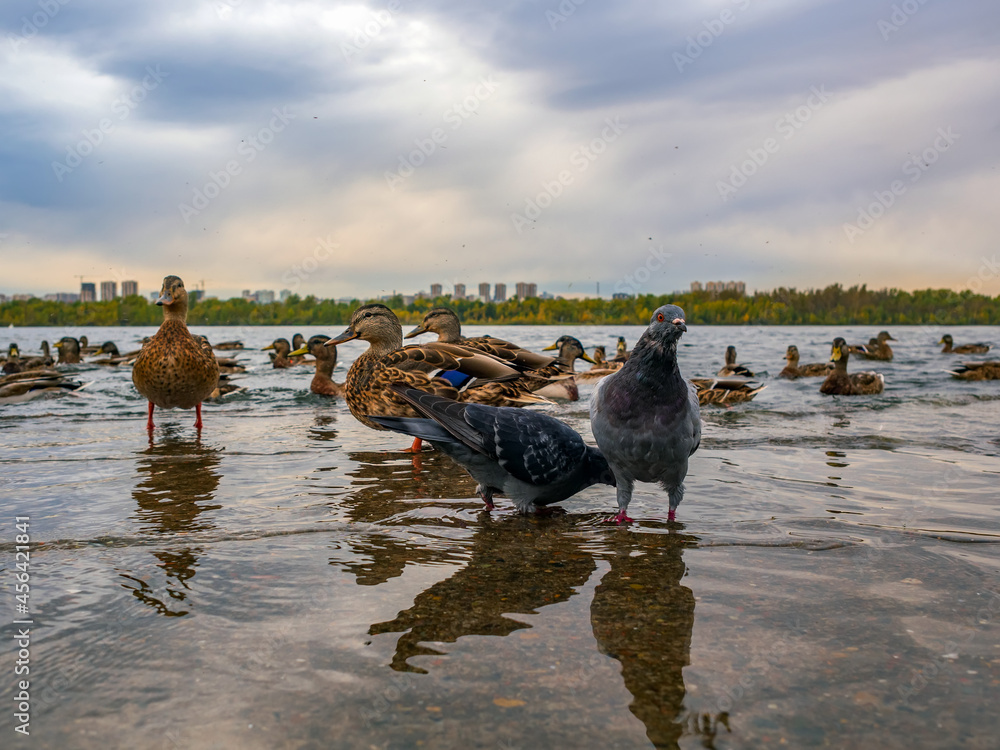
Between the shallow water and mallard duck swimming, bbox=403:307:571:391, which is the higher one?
mallard duck swimming, bbox=403:307:571:391

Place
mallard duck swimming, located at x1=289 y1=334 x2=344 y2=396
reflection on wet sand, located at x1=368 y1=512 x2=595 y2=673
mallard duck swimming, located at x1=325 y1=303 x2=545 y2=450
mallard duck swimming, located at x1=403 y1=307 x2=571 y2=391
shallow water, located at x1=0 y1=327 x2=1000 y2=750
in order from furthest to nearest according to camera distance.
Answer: mallard duck swimming, located at x1=289 y1=334 x2=344 y2=396
mallard duck swimming, located at x1=403 y1=307 x2=571 y2=391
mallard duck swimming, located at x1=325 y1=303 x2=545 y2=450
reflection on wet sand, located at x1=368 y1=512 x2=595 y2=673
shallow water, located at x1=0 y1=327 x2=1000 y2=750

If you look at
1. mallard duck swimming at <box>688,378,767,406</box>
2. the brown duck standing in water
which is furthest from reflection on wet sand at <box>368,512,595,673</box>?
mallard duck swimming at <box>688,378,767,406</box>

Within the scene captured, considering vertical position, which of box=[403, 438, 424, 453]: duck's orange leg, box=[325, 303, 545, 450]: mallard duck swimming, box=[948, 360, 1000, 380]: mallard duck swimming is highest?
box=[325, 303, 545, 450]: mallard duck swimming

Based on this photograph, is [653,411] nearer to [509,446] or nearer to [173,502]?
[509,446]

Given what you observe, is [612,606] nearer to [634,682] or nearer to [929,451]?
[634,682]

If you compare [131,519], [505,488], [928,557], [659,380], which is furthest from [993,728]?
[131,519]

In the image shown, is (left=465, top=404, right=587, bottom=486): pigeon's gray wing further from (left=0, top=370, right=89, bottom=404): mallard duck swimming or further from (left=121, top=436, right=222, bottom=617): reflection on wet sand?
(left=0, top=370, right=89, bottom=404): mallard duck swimming

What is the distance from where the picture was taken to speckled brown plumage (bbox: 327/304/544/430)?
749 cm

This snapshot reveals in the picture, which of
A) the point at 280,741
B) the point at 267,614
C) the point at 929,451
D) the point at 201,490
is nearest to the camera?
the point at 280,741

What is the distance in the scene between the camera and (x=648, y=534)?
4402mm

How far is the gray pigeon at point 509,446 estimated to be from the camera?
4637 millimetres

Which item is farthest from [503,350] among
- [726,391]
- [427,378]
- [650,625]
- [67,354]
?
[67,354]

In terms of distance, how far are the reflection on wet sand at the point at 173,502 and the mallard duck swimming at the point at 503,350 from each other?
10.9 ft

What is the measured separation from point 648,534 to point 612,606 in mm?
1330
